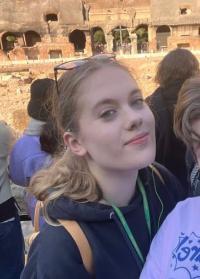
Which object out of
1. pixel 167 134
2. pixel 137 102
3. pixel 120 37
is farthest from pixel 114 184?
pixel 120 37

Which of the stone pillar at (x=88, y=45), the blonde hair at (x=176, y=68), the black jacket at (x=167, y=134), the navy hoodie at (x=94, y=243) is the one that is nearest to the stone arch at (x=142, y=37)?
the stone pillar at (x=88, y=45)

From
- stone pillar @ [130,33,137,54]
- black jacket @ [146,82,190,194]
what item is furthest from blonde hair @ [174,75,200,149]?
stone pillar @ [130,33,137,54]

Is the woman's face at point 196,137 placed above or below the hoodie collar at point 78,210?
above

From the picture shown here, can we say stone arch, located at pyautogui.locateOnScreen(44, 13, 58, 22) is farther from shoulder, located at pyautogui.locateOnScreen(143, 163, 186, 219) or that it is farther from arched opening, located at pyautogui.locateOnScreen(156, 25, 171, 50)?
shoulder, located at pyautogui.locateOnScreen(143, 163, 186, 219)

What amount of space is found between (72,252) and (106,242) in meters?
0.12

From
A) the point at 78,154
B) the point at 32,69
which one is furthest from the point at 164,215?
the point at 32,69

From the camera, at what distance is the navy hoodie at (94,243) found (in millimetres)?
1090

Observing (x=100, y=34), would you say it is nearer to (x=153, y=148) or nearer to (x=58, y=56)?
(x=58, y=56)

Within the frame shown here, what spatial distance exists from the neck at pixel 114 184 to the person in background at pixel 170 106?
1.06 meters

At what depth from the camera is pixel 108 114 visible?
116 cm

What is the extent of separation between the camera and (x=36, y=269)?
1129 mm

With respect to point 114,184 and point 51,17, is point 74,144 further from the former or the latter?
point 51,17

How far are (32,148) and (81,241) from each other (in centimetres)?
101

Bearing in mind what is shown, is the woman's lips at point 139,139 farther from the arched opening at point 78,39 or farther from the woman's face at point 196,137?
the arched opening at point 78,39
